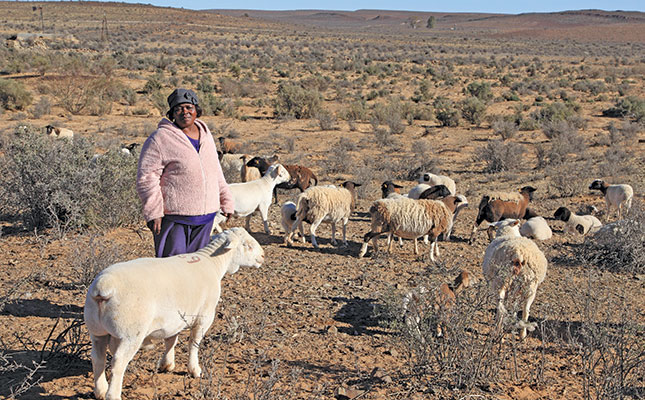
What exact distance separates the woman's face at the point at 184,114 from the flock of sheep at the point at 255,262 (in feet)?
3.20

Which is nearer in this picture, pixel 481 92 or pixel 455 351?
pixel 455 351

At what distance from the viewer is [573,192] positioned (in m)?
14.5

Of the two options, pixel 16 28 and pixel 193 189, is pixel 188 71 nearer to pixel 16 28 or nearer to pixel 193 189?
pixel 193 189

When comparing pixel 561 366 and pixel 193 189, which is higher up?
pixel 193 189

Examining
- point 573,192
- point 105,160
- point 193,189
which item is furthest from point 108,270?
point 573,192

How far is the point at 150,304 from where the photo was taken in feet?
13.1

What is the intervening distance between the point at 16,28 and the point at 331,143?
2602 inches

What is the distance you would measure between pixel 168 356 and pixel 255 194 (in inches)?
227

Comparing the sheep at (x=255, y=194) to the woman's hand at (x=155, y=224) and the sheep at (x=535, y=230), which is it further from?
the woman's hand at (x=155, y=224)

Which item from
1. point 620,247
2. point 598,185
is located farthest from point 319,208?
point 598,185

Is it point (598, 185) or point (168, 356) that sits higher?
point (168, 356)

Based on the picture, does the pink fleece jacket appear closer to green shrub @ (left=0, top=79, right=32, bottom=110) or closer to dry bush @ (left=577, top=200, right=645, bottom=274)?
dry bush @ (left=577, top=200, right=645, bottom=274)

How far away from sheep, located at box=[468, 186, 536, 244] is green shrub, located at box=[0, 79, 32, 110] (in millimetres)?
22009

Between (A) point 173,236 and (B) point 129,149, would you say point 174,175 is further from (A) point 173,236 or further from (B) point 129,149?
(B) point 129,149
